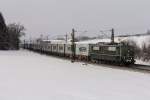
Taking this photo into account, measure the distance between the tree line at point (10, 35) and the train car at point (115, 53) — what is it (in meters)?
54.4

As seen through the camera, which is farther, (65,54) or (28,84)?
(65,54)

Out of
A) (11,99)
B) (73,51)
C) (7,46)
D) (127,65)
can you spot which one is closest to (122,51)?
(127,65)

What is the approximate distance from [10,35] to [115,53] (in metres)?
80.8

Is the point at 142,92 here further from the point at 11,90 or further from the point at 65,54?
the point at 65,54

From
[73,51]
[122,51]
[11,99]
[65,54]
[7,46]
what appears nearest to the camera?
[11,99]

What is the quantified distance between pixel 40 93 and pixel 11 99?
2.05 meters

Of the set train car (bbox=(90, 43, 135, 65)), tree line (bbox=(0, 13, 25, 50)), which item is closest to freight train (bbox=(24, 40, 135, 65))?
train car (bbox=(90, 43, 135, 65))

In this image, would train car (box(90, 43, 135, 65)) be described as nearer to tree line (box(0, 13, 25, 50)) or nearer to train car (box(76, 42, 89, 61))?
train car (box(76, 42, 89, 61))

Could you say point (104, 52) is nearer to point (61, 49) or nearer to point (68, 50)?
point (68, 50)

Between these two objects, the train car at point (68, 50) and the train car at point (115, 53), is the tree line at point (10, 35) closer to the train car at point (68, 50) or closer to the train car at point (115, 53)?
the train car at point (68, 50)

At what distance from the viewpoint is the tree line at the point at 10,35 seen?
87.9 m

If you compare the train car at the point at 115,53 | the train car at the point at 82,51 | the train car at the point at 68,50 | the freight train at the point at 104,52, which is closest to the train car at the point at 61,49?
the freight train at the point at 104,52

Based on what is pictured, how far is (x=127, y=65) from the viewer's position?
34.5m

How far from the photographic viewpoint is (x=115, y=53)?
34906 mm
